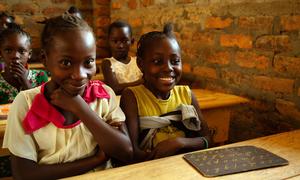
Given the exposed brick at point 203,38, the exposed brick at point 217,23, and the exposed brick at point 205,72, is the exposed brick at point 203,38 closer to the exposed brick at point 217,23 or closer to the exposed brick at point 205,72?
the exposed brick at point 217,23

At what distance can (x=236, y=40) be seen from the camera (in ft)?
7.11

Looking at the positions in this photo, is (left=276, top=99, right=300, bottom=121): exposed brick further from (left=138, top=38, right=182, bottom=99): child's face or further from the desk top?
(left=138, top=38, right=182, bottom=99): child's face

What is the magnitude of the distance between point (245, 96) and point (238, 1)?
0.68m

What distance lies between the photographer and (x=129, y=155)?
1208 millimetres

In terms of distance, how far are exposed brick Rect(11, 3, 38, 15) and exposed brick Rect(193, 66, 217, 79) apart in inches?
101

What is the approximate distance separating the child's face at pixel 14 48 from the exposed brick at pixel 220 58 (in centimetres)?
142

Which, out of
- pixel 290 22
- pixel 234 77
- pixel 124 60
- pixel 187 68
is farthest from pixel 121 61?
pixel 290 22

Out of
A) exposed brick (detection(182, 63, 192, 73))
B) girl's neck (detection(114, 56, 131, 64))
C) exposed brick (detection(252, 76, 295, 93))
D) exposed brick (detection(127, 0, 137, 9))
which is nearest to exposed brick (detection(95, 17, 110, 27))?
exposed brick (detection(127, 0, 137, 9))

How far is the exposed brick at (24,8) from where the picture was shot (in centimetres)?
388

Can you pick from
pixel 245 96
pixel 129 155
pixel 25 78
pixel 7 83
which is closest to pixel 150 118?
pixel 129 155

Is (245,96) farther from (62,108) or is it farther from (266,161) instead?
(62,108)

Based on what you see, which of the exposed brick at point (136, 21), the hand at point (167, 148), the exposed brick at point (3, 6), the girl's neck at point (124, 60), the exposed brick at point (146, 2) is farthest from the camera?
the exposed brick at point (3, 6)

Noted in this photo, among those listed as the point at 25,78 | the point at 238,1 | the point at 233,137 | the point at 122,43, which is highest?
the point at 238,1

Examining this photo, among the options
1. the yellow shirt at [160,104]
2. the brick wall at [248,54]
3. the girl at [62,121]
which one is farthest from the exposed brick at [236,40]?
the girl at [62,121]
